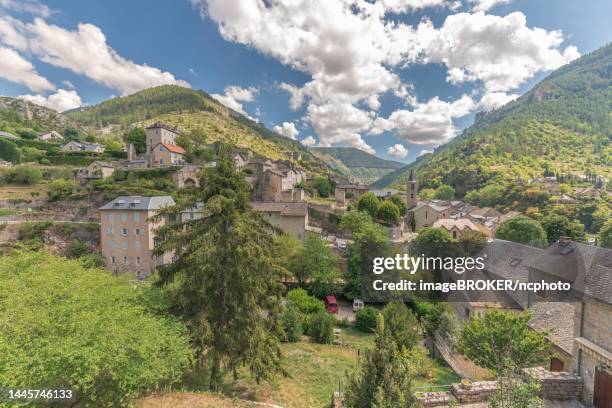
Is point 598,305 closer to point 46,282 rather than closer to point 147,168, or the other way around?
point 46,282

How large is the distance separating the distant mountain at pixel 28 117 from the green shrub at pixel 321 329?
374ft

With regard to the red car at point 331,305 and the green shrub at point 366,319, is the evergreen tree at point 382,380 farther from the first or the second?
the red car at point 331,305

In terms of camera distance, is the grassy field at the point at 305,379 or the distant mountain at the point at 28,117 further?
the distant mountain at the point at 28,117

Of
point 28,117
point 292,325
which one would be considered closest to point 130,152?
point 292,325

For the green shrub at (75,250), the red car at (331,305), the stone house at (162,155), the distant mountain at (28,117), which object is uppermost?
the distant mountain at (28,117)

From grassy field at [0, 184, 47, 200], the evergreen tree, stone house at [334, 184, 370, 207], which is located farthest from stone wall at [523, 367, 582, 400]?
grassy field at [0, 184, 47, 200]

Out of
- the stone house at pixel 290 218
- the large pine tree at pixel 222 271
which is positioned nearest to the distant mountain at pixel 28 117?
the stone house at pixel 290 218

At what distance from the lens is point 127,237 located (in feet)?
115

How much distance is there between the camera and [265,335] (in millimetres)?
11930

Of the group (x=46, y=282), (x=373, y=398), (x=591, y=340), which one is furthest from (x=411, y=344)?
(x=46, y=282)

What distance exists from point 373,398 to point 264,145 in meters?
123

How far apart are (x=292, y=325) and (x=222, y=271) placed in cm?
1304

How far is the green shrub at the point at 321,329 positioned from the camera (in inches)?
843

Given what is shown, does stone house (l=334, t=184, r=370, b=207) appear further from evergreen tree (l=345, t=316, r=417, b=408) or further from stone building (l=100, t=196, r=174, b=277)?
evergreen tree (l=345, t=316, r=417, b=408)
